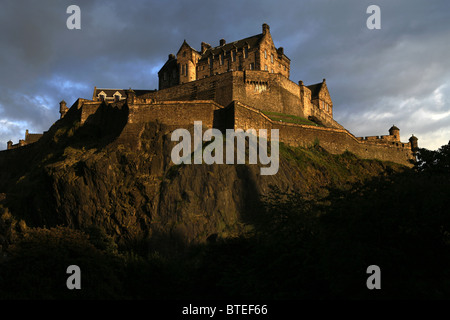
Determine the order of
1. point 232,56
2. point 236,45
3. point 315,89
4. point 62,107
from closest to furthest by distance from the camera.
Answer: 1. point 62,107
2. point 232,56
3. point 236,45
4. point 315,89

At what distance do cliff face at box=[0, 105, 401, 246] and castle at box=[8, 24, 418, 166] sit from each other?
3.04m

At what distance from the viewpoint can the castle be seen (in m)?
47.7

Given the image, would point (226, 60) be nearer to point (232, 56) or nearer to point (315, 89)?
point (232, 56)

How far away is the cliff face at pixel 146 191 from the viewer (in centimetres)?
3776

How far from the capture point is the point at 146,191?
132 feet

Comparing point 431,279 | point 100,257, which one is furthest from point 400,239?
point 100,257

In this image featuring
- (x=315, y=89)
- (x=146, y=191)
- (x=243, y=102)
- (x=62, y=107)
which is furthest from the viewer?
(x=315, y=89)

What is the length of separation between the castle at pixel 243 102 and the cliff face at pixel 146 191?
3044 mm

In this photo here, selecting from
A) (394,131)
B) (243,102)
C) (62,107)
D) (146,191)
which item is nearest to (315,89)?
(394,131)

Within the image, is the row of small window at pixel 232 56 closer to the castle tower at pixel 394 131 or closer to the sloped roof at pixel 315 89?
the sloped roof at pixel 315 89

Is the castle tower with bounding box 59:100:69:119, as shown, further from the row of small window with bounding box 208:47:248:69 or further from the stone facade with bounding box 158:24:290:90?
the row of small window with bounding box 208:47:248:69

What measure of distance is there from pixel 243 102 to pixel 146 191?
24.0 meters

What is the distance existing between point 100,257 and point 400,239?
759 inches
